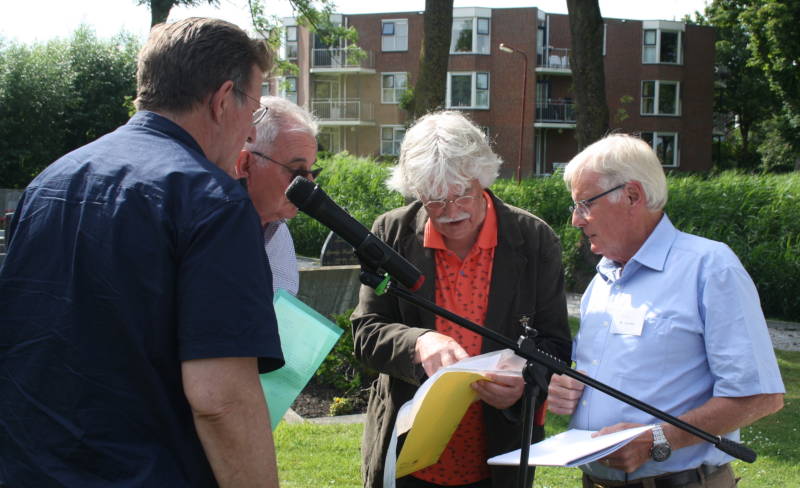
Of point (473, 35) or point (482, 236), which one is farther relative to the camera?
point (473, 35)

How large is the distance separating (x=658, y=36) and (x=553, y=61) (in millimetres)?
6309

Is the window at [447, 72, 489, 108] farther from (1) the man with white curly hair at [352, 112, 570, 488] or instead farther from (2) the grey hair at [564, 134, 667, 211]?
(2) the grey hair at [564, 134, 667, 211]

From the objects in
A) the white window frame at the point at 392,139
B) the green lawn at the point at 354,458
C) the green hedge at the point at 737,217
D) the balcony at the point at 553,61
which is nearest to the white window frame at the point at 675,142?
the balcony at the point at 553,61

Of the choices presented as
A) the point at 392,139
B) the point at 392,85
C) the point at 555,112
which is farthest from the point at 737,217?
the point at 392,85

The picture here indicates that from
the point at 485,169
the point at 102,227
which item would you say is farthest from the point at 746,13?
the point at 102,227

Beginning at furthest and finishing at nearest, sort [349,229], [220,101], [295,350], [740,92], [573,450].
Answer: [740,92] → [573,450] → [295,350] → [349,229] → [220,101]

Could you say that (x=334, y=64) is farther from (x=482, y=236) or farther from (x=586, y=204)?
(x=586, y=204)

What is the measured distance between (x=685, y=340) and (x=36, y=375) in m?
1.91

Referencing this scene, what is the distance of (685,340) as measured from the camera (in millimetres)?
2600

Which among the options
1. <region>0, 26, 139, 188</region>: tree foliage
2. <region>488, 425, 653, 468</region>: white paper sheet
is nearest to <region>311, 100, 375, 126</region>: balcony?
<region>0, 26, 139, 188</region>: tree foliage

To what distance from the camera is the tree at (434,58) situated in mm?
12711

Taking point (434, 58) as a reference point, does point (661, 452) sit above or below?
below

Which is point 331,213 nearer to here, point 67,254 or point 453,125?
point 67,254

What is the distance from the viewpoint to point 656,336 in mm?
2639
